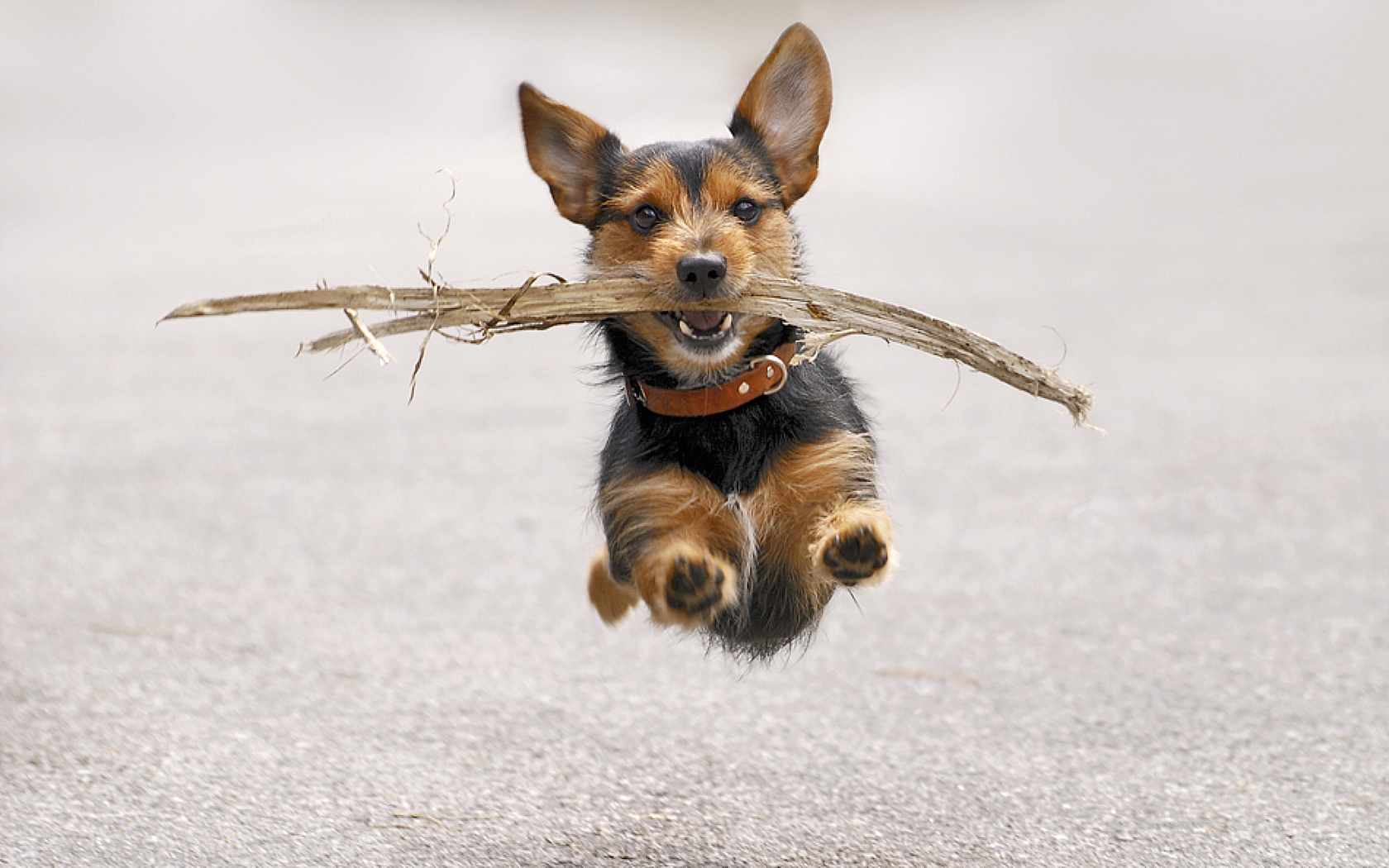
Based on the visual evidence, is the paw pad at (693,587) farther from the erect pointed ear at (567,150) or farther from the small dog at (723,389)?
the erect pointed ear at (567,150)

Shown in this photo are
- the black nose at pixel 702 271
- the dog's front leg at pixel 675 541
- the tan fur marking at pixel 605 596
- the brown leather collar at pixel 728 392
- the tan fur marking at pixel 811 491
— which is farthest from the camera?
the tan fur marking at pixel 605 596

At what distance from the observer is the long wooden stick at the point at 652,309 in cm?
235


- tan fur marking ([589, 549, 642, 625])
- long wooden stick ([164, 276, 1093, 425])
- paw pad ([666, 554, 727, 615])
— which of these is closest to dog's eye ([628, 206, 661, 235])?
long wooden stick ([164, 276, 1093, 425])

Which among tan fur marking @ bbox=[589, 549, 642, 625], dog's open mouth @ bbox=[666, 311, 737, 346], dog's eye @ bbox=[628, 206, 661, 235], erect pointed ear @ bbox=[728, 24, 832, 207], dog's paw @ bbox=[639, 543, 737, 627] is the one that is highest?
erect pointed ear @ bbox=[728, 24, 832, 207]

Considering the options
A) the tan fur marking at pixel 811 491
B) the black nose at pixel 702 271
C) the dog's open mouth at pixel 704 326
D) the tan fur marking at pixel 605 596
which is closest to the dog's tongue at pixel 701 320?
the dog's open mouth at pixel 704 326

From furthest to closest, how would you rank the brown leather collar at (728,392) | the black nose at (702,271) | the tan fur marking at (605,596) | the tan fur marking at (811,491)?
1. the tan fur marking at (605,596)
2. the tan fur marking at (811,491)
3. the brown leather collar at (728,392)
4. the black nose at (702,271)

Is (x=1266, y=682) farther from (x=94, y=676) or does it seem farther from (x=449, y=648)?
(x=94, y=676)

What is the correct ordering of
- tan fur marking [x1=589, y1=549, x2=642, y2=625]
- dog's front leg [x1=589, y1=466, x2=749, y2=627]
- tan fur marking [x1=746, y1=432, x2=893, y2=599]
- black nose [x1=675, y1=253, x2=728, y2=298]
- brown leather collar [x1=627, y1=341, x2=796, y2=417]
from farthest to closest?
tan fur marking [x1=589, y1=549, x2=642, y2=625]
tan fur marking [x1=746, y1=432, x2=893, y2=599]
brown leather collar [x1=627, y1=341, x2=796, y2=417]
dog's front leg [x1=589, y1=466, x2=749, y2=627]
black nose [x1=675, y1=253, x2=728, y2=298]

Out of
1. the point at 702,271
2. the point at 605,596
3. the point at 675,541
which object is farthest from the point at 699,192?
the point at 605,596

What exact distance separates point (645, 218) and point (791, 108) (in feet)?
1.12

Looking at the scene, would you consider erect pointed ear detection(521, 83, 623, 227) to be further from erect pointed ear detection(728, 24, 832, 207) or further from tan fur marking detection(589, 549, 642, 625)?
tan fur marking detection(589, 549, 642, 625)

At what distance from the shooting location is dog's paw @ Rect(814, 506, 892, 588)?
2.44 m

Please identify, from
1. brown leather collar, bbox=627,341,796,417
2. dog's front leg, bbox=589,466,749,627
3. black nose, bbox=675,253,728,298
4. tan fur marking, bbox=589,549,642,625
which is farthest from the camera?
tan fur marking, bbox=589,549,642,625

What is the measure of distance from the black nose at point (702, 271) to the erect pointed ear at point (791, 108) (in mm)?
287
